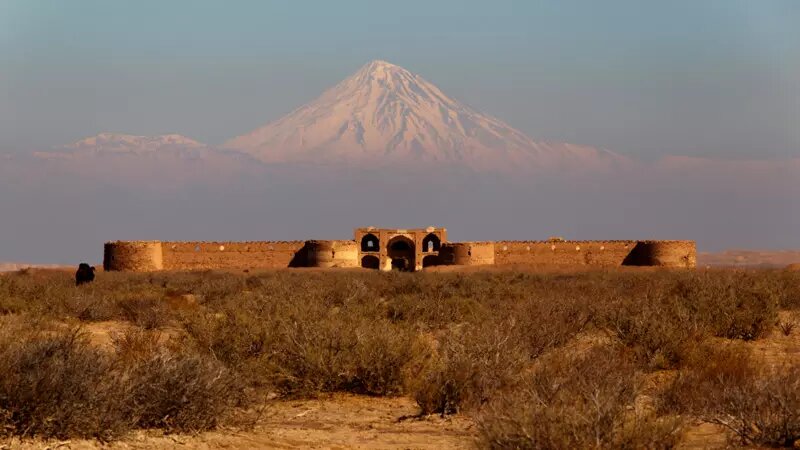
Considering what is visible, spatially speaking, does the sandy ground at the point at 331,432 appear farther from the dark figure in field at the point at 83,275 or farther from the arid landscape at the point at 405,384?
the dark figure in field at the point at 83,275

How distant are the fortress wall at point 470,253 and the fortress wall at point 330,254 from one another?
5.02 metres

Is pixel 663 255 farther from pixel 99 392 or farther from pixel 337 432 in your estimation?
pixel 99 392

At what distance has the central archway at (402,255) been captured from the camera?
5709cm

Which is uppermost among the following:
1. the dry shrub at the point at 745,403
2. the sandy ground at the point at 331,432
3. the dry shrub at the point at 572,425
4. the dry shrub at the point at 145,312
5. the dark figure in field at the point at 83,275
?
the dark figure in field at the point at 83,275

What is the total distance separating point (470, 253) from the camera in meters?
51.2

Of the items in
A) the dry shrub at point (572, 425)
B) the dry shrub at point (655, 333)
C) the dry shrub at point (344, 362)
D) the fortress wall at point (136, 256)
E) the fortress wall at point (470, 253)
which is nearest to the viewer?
the dry shrub at point (572, 425)

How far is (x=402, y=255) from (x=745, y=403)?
4969 cm

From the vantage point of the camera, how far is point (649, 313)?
46.3 ft

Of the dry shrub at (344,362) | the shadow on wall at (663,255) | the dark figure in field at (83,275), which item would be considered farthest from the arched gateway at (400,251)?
the dry shrub at (344,362)

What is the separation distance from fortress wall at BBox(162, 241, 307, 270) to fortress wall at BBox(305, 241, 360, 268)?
1169 mm

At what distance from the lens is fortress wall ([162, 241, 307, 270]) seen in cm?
5272

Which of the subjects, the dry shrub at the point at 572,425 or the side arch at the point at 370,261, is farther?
the side arch at the point at 370,261

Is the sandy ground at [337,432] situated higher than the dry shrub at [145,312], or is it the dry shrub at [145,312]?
the dry shrub at [145,312]

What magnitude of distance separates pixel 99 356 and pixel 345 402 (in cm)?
316
